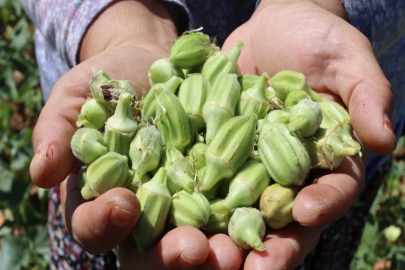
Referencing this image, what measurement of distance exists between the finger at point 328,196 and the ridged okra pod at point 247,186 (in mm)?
128

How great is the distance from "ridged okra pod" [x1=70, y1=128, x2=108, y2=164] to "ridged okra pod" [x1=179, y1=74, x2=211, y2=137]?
29 centimetres

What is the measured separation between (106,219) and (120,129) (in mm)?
315

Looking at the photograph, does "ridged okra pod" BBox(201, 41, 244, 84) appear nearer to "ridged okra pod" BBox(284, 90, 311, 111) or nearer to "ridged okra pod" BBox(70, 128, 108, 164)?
"ridged okra pod" BBox(284, 90, 311, 111)

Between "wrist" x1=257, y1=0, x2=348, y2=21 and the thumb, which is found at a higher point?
"wrist" x1=257, y1=0, x2=348, y2=21

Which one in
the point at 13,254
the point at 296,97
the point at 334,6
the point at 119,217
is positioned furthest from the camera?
the point at 13,254

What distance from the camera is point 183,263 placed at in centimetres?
107

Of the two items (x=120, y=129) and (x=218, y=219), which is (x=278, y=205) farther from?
(x=120, y=129)

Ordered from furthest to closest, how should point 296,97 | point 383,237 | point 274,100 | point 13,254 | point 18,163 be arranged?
point 383,237 < point 18,163 < point 13,254 < point 274,100 < point 296,97

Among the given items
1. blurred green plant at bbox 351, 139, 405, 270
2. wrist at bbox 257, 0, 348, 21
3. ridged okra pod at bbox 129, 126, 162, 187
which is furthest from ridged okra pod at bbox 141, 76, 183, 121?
blurred green plant at bbox 351, 139, 405, 270

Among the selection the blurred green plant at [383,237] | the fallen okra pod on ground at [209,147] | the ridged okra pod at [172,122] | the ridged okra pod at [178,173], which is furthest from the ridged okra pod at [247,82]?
the blurred green plant at [383,237]

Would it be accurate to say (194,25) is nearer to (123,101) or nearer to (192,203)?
(123,101)

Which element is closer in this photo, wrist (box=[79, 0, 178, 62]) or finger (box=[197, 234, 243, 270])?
finger (box=[197, 234, 243, 270])

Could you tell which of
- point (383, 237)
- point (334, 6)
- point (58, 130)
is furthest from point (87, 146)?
point (383, 237)

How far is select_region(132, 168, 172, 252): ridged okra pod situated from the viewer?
1150mm
